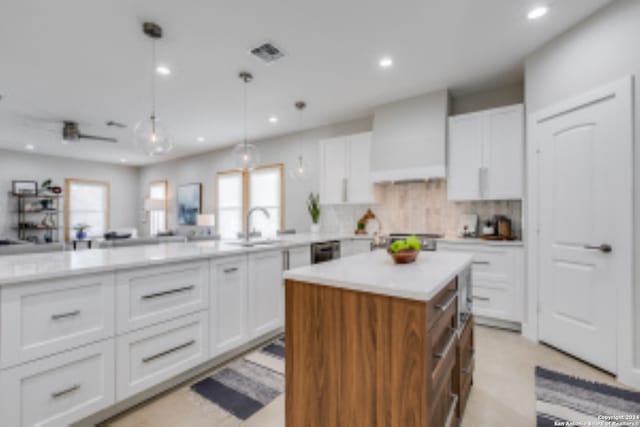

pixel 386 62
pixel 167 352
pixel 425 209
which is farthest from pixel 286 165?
pixel 167 352

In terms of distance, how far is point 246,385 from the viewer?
6.80 ft

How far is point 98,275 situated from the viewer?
1.62 m

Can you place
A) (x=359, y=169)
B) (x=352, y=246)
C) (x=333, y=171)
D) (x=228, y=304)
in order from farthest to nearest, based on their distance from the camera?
(x=333, y=171), (x=359, y=169), (x=352, y=246), (x=228, y=304)

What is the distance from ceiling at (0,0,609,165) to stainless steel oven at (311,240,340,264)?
1.94 m

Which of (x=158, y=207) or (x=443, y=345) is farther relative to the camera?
(x=158, y=207)

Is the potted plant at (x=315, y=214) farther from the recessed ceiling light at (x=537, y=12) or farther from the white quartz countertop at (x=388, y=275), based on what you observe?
the recessed ceiling light at (x=537, y=12)

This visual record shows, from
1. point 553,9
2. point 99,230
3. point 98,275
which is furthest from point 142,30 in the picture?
point 99,230

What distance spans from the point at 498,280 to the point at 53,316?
3646 millimetres

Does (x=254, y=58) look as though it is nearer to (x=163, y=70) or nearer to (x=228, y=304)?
(x=163, y=70)

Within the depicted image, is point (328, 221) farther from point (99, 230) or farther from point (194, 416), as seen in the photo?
point (99, 230)

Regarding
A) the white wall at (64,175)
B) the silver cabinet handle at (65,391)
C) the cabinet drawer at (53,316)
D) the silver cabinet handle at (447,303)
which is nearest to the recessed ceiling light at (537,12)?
the silver cabinet handle at (447,303)

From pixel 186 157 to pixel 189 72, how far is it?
16.1 feet

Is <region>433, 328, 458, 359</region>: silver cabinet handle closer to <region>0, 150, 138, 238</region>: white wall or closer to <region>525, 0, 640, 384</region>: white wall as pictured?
<region>525, 0, 640, 384</region>: white wall

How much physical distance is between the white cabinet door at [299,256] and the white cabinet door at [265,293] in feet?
0.52
